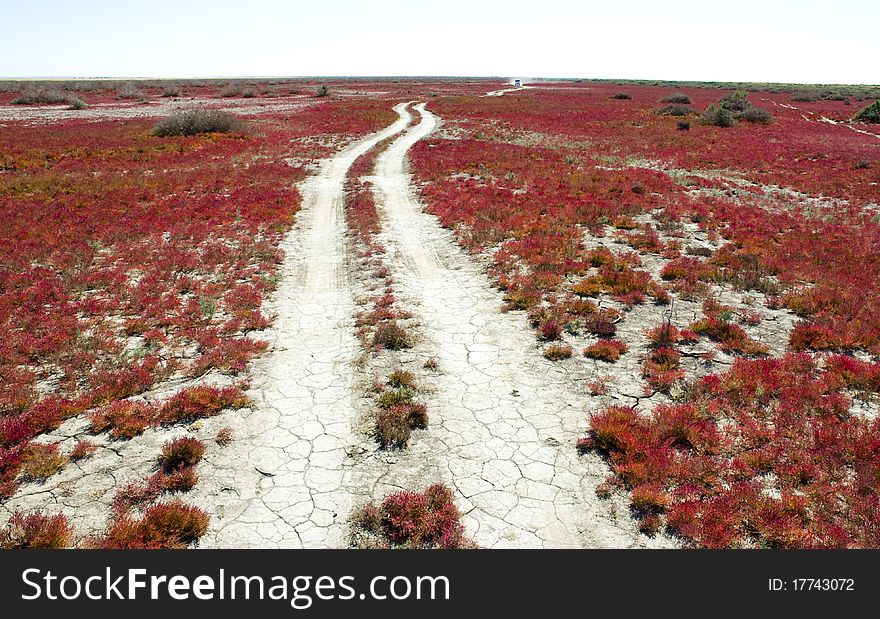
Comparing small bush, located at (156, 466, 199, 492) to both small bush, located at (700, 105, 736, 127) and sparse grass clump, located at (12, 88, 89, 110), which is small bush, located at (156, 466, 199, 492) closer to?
small bush, located at (700, 105, 736, 127)

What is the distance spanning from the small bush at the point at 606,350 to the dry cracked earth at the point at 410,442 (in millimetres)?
321

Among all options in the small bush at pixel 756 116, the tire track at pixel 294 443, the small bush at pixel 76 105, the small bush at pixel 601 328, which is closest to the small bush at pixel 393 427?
the tire track at pixel 294 443

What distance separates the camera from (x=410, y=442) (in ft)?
28.1

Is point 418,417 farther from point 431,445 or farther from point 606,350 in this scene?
point 606,350

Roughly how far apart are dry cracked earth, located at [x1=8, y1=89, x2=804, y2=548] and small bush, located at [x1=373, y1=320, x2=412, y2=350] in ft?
1.03

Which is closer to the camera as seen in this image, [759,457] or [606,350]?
[759,457]

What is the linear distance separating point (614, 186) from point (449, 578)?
29302 mm

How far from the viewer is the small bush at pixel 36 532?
6.23 metres

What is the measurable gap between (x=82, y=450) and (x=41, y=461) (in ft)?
1.84

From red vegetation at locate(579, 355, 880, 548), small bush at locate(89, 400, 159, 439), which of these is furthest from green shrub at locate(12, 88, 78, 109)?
red vegetation at locate(579, 355, 880, 548)

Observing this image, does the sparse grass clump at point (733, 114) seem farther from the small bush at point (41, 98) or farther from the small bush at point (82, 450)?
the small bush at point (41, 98)

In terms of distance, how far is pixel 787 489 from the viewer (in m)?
7.25

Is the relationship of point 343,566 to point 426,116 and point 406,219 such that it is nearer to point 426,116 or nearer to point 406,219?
point 406,219

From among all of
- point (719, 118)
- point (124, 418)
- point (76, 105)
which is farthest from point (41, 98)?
point (719, 118)
